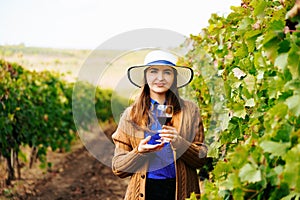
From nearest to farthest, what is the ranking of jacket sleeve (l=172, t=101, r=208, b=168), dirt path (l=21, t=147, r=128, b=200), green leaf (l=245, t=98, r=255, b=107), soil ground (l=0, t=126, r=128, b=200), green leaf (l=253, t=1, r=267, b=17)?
green leaf (l=253, t=1, r=267, b=17), green leaf (l=245, t=98, r=255, b=107), jacket sleeve (l=172, t=101, r=208, b=168), soil ground (l=0, t=126, r=128, b=200), dirt path (l=21, t=147, r=128, b=200)

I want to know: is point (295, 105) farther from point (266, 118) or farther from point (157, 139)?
point (157, 139)

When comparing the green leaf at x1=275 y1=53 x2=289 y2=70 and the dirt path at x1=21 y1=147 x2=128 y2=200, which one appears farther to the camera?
the dirt path at x1=21 y1=147 x2=128 y2=200

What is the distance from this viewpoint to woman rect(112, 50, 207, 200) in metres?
3.05

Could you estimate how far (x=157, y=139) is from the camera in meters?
3.08

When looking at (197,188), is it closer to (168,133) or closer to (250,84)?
(168,133)

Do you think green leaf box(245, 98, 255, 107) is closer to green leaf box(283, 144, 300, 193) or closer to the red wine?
green leaf box(283, 144, 300, 193)

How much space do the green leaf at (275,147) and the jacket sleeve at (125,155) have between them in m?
1.51

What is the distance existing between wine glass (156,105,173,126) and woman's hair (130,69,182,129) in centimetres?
3

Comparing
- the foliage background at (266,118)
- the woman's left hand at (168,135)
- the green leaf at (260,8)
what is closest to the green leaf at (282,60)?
the foliage background at (266,118)

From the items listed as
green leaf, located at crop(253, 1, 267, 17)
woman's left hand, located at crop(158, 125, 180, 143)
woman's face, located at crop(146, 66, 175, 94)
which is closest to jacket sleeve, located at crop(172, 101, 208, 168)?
woman's left hand, located at crop(158, 125, 180, 143)

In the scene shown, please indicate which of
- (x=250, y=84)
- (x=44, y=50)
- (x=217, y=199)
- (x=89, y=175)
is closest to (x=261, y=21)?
(x=250, y=84)

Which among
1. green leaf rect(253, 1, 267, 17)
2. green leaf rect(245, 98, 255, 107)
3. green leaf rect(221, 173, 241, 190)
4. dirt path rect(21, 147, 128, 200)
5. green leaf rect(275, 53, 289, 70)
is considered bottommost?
dirt path rect(21, 147, 128, 200)

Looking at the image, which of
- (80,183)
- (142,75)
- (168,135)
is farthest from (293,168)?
(80,183)

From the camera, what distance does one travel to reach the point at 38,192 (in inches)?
318
